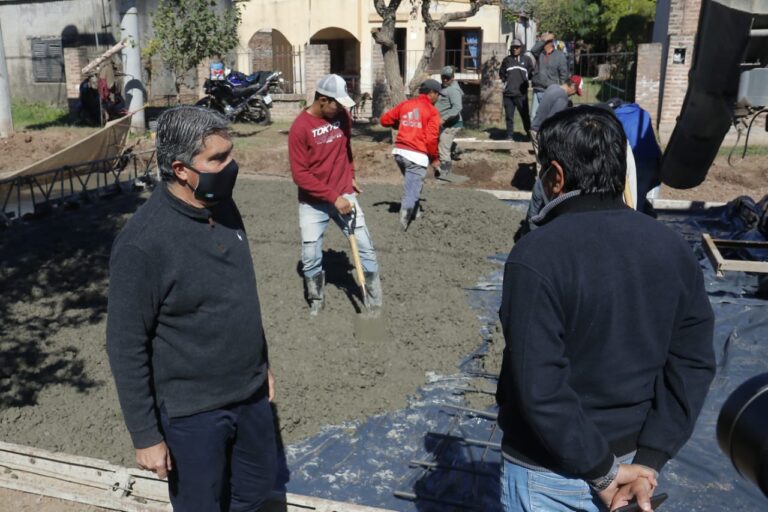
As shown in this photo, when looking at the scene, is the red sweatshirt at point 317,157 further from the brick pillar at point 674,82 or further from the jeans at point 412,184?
the brick pillar at point 674,82

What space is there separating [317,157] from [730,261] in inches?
136

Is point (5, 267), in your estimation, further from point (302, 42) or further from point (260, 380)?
point (302, 42)

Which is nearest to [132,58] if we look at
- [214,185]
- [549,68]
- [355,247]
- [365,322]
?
[549,68]

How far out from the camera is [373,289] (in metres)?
5.84

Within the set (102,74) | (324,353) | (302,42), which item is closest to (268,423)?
(324,353)

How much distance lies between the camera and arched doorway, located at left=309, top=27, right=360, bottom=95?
26.1 m

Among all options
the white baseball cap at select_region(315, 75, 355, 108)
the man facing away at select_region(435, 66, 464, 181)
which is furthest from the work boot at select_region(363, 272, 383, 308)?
the man facing away at select_region(435, 66, 464, 181)

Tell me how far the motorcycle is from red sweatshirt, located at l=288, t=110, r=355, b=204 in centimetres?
1224

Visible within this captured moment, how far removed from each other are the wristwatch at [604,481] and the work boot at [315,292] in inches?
155

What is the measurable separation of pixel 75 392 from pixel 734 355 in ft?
13.9

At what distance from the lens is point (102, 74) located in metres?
19.1

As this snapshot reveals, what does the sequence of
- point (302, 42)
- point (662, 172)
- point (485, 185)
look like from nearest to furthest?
1. point (662, 172)
2. point (485, 185)
3. point (302, 42)

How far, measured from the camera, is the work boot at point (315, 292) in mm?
5910

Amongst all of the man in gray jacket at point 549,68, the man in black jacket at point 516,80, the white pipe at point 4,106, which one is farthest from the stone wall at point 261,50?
the man in gray jacket at point 549,68
